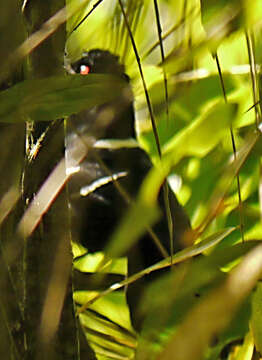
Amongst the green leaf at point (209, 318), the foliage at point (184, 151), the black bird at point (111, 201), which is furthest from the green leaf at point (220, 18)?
the black bird at point (111, 201)

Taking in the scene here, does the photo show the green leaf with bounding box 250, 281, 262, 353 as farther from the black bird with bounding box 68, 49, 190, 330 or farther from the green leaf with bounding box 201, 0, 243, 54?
the black bird with bounding box 68, 49, 190, 330

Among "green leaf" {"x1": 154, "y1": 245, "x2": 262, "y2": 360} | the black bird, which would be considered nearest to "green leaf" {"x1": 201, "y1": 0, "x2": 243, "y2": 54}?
"green leaf" {"x1": 154, "y1": 245, "x2": 262, "y2": 360}

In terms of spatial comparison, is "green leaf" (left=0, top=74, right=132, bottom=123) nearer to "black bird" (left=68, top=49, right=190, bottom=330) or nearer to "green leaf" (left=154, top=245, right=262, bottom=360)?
"green leaf" (left=154, top=245, right=262, bottom=360)

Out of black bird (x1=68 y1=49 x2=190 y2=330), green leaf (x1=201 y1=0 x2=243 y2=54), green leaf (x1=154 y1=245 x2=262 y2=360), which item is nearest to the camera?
green leaf (x1=154 y1=245 x2=262 y2=360)

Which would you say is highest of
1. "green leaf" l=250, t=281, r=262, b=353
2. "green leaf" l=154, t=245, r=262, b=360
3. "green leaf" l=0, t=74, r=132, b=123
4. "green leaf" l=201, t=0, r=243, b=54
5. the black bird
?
"green leaf" l=201, t=0, r=243, b=54

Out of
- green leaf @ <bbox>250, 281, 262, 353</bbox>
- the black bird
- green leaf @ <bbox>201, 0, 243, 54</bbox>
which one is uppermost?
green leaf @ <bbox>201, 0, 243, 54</bbox>

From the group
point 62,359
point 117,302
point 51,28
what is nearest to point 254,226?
point 117,302

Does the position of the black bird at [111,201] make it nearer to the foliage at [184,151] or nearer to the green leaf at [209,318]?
the foliage at [184,151]

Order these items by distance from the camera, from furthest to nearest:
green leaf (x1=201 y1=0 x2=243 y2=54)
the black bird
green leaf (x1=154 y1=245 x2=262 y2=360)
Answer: the black bird, green leaf (x1=201 y1=0 x2=243 y2=54), green leaf (x1=154 y1=245 x2=262 y2=360)

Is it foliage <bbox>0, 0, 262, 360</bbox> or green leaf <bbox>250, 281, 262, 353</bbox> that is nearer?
foliage <bbox>0, 0, 262, 360</bbox>

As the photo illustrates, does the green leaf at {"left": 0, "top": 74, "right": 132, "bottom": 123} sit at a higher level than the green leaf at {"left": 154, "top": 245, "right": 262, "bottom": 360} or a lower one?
higher
